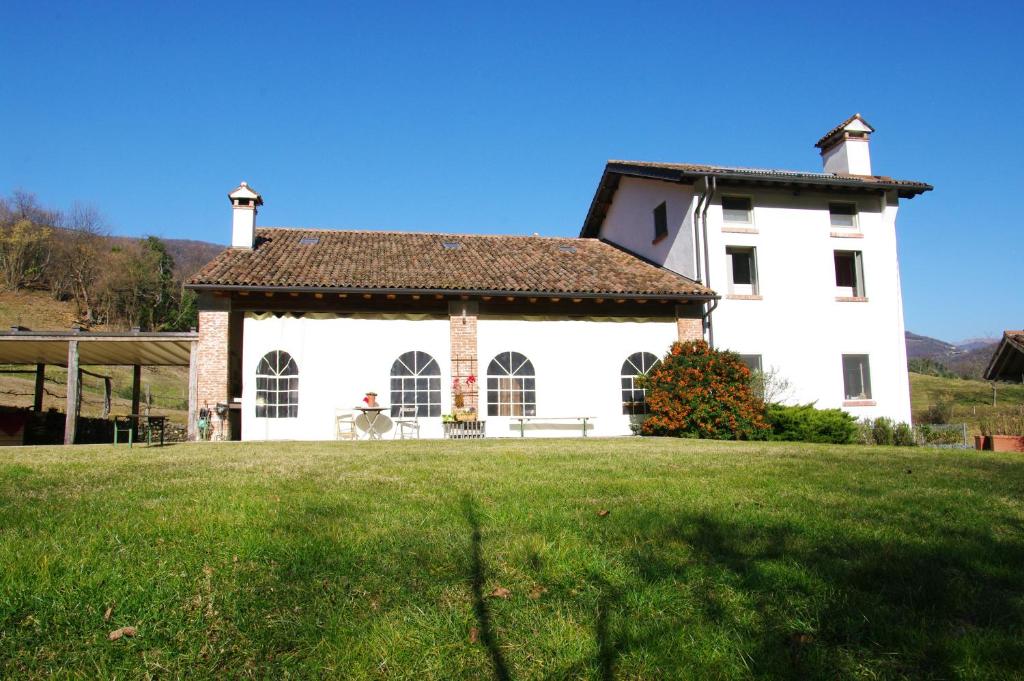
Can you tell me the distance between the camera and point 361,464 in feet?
25.5

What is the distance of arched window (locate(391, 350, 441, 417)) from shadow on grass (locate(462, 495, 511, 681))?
38.8ft

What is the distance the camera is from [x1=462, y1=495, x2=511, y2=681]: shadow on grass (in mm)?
2736

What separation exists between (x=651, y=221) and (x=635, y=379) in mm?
5936

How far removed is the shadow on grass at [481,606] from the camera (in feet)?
8.98

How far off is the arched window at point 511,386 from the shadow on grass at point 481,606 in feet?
39.6

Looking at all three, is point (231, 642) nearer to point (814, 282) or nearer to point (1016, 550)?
point (1016, 550)

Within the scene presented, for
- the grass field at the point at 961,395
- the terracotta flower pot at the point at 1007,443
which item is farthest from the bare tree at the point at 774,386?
the grass field at the point at 961,395

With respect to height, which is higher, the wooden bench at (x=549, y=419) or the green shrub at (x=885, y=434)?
the wooden bench at (x=549, y=419)

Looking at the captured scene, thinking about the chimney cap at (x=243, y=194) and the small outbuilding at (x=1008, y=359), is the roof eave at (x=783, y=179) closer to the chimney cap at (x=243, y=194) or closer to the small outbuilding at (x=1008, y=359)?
the small outbuilding at (x=1008, y=359)

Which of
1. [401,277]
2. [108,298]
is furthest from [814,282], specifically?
[108,298]

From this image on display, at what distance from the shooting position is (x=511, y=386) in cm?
1681

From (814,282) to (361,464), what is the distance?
596 inches

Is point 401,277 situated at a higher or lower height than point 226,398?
higher

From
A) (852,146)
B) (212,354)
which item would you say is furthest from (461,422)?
(852,146)
